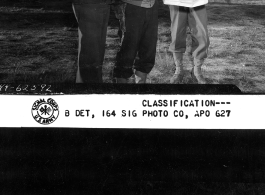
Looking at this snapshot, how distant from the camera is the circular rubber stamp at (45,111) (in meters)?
1.81

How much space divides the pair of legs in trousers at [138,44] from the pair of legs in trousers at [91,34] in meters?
0.09

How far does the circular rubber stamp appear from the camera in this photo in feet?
5.93

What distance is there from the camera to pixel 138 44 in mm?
2314

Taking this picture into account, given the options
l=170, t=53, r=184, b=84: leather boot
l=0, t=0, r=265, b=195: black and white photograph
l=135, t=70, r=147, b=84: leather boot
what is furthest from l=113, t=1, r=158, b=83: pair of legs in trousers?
l=0, t=0, r=265, b=195: black and white photograph

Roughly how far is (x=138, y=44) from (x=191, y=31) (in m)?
0.28

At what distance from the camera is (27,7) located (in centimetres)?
236

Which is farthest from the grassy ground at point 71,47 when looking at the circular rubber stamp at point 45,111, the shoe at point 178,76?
the circular rubber stamp at point 45,111

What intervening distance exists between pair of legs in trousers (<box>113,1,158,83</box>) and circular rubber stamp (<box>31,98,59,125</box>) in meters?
0.44
